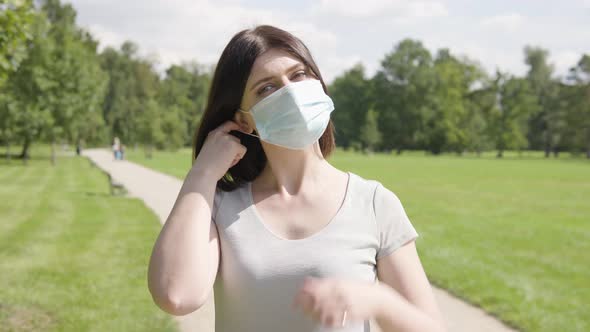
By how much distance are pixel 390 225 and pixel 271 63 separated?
634 millimetres

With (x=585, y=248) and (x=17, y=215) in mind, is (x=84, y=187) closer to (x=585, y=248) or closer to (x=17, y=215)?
(x=17, y=215)

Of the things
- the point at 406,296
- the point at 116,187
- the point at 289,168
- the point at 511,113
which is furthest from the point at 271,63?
the point at 511,113

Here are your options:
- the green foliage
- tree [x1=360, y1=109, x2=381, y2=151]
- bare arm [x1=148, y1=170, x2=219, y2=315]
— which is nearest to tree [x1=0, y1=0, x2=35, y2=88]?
bare arm [x1=148, y1=170, x2=219, y2=315]

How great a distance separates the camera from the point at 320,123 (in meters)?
2.03

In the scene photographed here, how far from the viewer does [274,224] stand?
5.70ft

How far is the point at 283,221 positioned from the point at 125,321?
4601mm

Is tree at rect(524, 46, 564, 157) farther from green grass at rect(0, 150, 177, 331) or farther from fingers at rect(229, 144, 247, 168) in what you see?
fingers at rect(229, 144, 247, 168)

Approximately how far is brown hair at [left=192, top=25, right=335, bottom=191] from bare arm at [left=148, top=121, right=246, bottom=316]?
6.4 inches

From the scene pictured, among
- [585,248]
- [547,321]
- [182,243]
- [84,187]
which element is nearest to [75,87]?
[84,187]

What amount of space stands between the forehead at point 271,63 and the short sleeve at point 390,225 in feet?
1.64

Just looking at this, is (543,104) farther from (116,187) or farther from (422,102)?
(116,187)

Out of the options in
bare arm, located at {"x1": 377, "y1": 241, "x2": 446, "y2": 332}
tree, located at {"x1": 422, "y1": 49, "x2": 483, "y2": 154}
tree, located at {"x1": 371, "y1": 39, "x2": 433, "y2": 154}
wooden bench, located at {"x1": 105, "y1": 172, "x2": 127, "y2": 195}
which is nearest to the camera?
bare arm, located at {"x1": 377, "y1": 241, "x2": 446, "y2": 332}

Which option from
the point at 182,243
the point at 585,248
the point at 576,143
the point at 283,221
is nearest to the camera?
the point at 182,243

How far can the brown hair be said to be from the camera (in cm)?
178
